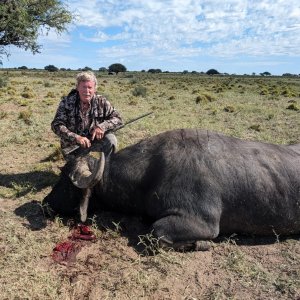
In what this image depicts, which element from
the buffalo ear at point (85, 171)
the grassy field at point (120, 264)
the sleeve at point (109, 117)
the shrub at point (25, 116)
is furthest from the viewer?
the shrub at point (25, 116)

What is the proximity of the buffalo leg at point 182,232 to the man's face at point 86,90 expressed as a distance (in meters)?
2.44

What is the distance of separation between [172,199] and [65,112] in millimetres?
2610

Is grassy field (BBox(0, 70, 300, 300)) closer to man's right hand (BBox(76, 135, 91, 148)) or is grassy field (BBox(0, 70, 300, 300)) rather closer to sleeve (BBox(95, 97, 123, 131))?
man's right hand (BBox(76, 135, 91, 148))

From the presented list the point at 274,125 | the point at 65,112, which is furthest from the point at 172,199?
the point at 274,125

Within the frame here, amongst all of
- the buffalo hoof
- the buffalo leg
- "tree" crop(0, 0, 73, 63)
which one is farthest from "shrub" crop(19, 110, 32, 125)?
the buffalo hoof

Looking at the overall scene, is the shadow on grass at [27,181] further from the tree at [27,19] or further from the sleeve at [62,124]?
the tree at [27,19]

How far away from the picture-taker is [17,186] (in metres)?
7.51

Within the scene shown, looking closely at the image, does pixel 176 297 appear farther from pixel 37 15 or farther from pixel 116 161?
pixel 37 15

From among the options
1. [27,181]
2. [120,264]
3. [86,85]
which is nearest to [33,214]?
[27,181]

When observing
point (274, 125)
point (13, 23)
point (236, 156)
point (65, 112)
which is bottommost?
point (274, 125)

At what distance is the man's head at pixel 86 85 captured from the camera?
6.57 meters

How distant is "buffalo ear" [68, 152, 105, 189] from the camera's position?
559 cm

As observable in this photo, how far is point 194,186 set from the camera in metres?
5.52

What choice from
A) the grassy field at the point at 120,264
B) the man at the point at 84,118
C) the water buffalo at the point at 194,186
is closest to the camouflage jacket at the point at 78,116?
the man at the point at 84,118
